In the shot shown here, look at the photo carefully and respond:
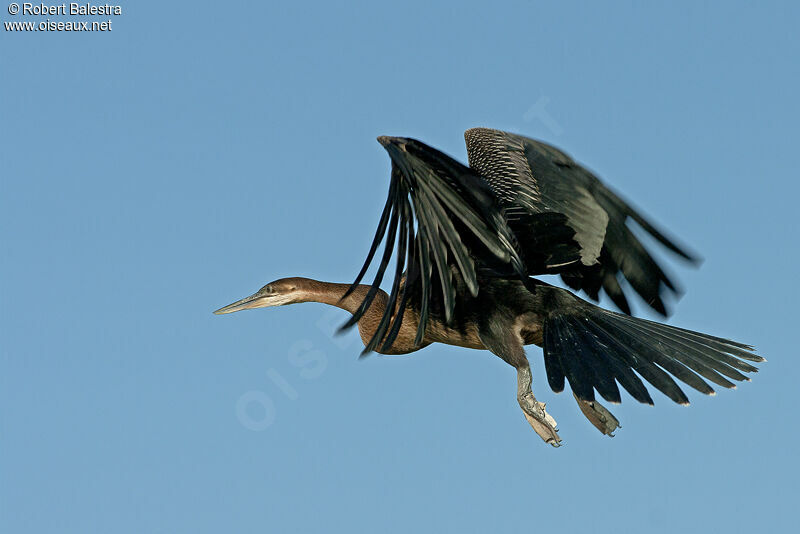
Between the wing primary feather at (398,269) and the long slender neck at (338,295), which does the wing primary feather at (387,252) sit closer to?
the wing primary feather at (398,269)

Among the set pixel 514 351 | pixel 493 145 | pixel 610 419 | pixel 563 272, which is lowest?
pixel 610 419

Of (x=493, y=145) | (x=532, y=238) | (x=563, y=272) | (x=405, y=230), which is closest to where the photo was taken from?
(x=405, y=230)

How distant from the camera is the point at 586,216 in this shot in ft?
19.1

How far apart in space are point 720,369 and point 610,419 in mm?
689

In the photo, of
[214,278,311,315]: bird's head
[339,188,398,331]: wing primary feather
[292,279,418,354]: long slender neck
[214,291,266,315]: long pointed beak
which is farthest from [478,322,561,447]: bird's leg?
[214,291,266,315]: long pointed beak

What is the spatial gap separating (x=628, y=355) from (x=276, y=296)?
7.32ft

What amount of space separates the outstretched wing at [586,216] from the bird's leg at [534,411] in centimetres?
69

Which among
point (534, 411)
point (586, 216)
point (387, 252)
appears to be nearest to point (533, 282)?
point (586, 216)

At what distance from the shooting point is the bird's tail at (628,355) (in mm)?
5590

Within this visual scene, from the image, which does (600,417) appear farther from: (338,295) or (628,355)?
(338,295)

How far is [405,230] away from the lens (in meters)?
5.45

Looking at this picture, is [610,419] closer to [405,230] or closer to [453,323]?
[453,323]

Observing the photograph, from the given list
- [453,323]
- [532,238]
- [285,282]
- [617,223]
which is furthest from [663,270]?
[285,282]

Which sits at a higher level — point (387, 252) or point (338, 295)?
point (387, 252)
